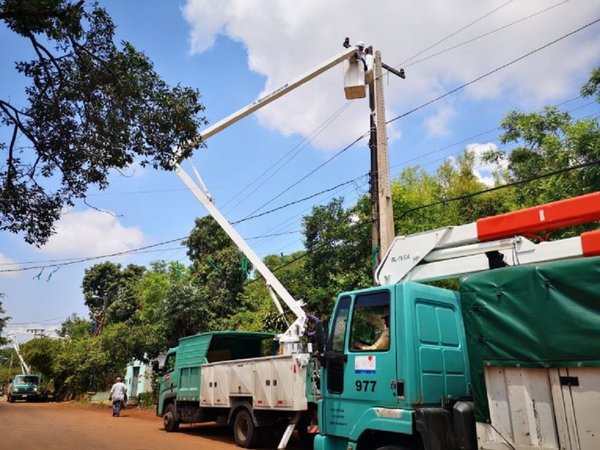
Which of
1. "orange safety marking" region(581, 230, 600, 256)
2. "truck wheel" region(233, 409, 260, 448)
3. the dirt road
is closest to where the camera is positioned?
"orange safety marking" region(581, 230, 600, 256)

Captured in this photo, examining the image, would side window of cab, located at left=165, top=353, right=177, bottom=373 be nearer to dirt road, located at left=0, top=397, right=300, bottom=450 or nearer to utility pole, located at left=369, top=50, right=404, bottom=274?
dirt road, located at left=0, top=397, right=300, bottom=450

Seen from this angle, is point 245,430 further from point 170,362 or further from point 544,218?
point 544,218

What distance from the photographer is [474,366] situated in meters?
4.31

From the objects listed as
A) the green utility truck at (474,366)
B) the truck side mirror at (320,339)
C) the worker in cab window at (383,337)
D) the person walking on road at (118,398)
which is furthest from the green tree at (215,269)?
the worker in cab window at (383,337)

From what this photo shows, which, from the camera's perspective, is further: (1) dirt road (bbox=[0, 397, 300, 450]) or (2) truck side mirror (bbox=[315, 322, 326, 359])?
(1) dirt road (bbox=[0, 397, 300, 450])

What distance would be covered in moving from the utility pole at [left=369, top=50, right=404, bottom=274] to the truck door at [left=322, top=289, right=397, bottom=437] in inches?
192

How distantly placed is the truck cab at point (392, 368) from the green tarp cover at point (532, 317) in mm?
745

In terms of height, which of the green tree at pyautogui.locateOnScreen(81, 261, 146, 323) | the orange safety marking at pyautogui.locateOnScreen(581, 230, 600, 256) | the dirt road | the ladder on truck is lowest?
the dirt road

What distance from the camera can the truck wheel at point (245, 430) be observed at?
34.2ft

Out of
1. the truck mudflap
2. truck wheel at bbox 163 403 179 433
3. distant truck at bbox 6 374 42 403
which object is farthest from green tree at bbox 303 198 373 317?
distant truck at bbox 6 374 42 403

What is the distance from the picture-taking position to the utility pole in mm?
10852

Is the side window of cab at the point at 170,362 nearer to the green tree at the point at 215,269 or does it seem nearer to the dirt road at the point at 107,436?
the dirt road at the point at 107,436

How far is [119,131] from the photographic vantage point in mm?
7648

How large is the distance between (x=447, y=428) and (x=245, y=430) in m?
7.18
